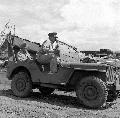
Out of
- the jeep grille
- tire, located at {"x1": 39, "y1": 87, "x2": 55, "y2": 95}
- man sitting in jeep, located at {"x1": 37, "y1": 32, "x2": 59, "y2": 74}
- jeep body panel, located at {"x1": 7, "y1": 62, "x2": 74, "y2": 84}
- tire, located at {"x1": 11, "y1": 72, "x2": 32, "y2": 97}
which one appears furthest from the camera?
tire, located at {"x1": 39, "y1": 87, "x2": 55, "y2": 95}

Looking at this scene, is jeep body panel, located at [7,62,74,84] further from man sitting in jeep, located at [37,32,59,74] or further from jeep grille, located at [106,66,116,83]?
jeep grille, located at [106,66,116,83]

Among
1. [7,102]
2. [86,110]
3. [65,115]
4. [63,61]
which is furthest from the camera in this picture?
[63,61]

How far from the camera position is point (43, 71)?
8445 millimetres

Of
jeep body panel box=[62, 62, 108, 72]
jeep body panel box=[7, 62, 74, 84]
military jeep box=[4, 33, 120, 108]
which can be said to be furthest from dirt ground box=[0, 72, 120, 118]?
jeep body panel box=[62, 62, 108, 72]

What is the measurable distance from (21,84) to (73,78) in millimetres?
1947

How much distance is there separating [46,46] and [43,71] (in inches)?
30.0

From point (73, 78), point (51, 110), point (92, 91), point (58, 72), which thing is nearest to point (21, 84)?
point (58, 72)

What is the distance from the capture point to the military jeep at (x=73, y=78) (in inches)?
284

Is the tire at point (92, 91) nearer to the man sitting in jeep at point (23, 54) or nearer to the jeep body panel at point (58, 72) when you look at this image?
the jeep body panel at point (58, 72)

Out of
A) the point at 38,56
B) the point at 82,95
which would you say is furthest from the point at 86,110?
the point at 38,56

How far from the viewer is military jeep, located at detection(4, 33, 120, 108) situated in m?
7.22

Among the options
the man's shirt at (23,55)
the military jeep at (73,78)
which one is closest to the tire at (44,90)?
the military jeep at (73,78)

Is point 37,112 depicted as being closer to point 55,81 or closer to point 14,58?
point 55,81

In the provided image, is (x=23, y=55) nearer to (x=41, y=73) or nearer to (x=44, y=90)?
(x=41, y=73)
